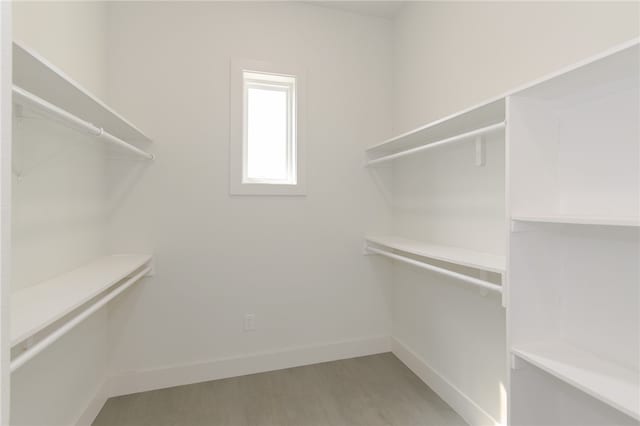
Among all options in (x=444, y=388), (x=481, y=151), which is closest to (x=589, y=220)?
(x=481, y=151)

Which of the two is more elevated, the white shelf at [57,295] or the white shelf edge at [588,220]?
the white shelf edge at [588,220]

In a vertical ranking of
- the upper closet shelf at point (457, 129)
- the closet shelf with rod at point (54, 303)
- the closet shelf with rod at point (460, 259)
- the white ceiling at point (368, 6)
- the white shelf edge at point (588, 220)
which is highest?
the white ceiling at point (368, 6)

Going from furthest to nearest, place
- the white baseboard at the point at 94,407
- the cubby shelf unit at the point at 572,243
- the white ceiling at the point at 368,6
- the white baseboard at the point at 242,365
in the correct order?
the white ceiling at the point at 368,6
the white baseboard at the point at 242,365
the white baseboard at the point at 94,407
the cubby shelf unit at the point at 572,243

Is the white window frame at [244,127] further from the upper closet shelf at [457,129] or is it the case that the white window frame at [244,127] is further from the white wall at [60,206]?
the white wall at [60,206]

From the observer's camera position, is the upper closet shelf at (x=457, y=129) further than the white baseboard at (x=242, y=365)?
No

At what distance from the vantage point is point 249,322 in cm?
219

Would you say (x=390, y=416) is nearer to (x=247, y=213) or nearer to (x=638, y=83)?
(x=247, y=213)

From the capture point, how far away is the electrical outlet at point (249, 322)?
2184 mm

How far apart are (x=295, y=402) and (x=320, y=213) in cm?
125

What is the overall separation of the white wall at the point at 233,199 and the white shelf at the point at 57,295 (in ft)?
1.59

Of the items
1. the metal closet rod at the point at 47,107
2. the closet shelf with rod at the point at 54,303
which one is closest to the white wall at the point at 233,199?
the closet shelf with rod at the point at 54,303

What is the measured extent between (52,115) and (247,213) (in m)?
1.34

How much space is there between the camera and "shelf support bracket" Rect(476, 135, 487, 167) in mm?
1587

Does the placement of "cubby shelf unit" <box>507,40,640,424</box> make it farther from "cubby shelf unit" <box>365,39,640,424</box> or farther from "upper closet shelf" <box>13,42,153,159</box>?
"upper closet shelf" <box>13,42,153,159</box>
